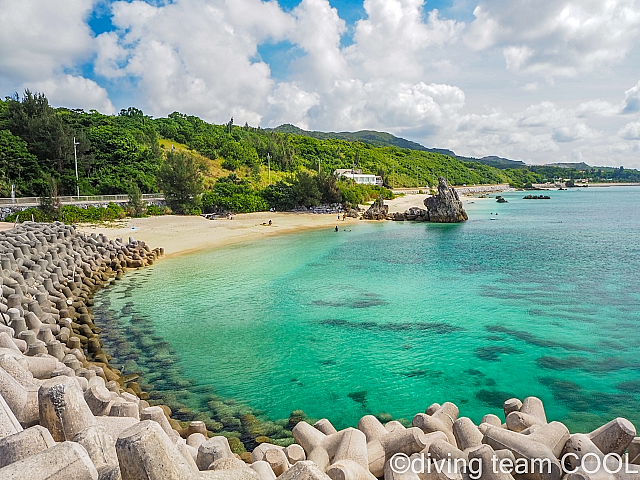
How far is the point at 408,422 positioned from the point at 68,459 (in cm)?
766

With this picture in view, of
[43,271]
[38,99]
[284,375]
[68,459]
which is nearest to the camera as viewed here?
[68,459]

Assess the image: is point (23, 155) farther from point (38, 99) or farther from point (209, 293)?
point (209, 293)

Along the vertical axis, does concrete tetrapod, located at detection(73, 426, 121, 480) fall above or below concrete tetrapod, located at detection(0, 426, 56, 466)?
below

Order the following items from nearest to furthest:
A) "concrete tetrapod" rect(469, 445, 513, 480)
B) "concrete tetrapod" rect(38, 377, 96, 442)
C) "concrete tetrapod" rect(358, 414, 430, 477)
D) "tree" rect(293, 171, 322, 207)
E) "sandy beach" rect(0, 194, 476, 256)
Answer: "concrete tetrapod" rect(38, 377, 96, 442) → "concrete tetrapod" rect(469, 445, 513, 480) → "concrete tetrapod" rect(358, 414, 430, 477) → "sandy beach" rect(0, 194, 476, 256) → "tree" rect(293, 171, 322, 207)

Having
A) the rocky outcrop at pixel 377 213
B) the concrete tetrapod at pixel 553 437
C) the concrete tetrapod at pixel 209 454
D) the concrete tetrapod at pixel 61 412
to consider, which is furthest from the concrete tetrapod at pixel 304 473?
the rocky outcrop at pixel 377 213

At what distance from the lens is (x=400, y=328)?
16.0m

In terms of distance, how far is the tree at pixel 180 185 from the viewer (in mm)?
50719

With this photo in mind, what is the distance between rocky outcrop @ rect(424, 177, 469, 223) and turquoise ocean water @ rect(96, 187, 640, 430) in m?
26.4

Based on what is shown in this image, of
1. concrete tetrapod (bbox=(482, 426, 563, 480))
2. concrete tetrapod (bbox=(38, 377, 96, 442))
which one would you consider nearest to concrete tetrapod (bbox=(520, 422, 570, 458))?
concrete tetrapod (bbox=(482, 426, 563, 480))

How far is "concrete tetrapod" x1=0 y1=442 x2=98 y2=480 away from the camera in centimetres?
354

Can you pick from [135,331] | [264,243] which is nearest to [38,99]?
[264,243]

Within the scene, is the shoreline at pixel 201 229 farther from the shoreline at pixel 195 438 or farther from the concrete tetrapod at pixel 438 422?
the concrete tetrapod at pixel 438 422

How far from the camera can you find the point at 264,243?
3788 centimetres

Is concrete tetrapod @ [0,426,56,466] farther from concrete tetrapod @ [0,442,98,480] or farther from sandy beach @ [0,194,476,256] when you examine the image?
sandy beach @ [0,194,476,256]
